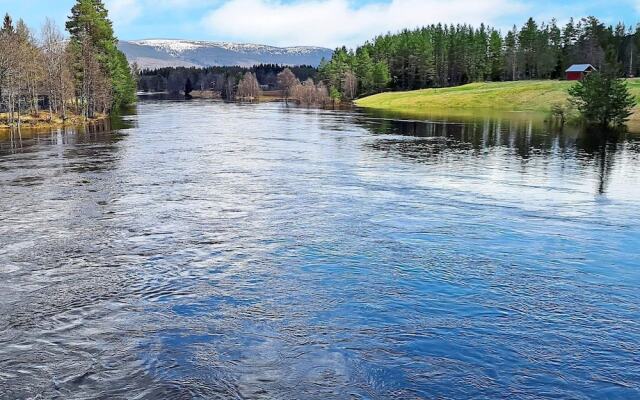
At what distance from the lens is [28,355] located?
33.4 feet

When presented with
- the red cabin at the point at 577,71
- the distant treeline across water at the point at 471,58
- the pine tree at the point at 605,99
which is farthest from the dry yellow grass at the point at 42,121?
the red cabin at the point at 577,71

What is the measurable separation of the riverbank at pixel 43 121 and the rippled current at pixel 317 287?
147 ft

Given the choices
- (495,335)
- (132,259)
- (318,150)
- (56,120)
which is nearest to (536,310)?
→ (495,335)

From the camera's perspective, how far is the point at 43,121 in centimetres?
7412

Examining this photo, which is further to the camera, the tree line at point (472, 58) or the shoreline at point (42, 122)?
the tree line at point (472, 58)

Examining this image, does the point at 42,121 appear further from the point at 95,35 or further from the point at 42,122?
the point at 95,35

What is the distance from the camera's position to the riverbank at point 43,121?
230ft

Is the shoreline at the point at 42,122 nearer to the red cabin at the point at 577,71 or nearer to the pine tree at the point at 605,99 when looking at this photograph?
the pine tree at the point at 605,99

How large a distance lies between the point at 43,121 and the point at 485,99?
8967cm

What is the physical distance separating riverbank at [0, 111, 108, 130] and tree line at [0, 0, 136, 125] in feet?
2.37

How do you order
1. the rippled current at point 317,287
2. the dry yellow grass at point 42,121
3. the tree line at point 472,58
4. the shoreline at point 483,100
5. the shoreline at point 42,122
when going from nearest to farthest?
the rippled current at point 317,287 < the shoreline at point 42,122 < the dry yellow grass at point 42,121 < the shoreline at point 483,100 < the tree line at point 472,58

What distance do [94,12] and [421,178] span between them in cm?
8672

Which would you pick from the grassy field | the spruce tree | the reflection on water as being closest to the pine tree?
the reflection on water

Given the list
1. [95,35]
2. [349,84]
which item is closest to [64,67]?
[95,35]
